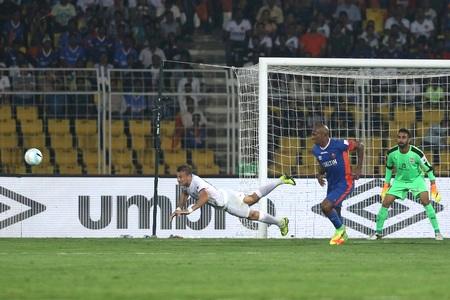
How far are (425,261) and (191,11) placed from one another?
1728 centimetres

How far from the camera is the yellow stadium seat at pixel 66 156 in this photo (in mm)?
29047

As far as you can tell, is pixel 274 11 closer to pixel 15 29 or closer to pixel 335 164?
pixel 15 29

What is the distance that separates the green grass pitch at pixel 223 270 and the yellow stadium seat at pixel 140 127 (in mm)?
7375

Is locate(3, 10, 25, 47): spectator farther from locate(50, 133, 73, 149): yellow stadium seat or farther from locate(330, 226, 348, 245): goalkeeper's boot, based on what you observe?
locate(330, 226, 348, 245): goalkeeper's boot

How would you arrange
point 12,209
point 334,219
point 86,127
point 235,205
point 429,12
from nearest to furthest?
point 334,219 → point 235,205 → point 12,209 → point 86,127 → point 429,12

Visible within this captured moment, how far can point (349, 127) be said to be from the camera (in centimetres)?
2688

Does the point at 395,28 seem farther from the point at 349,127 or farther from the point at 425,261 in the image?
the point at 425,261

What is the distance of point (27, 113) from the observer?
94.5 ft

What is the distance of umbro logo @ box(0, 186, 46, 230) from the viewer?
25828 mm

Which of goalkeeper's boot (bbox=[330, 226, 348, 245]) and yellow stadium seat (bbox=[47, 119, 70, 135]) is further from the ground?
yellow stadium seat (bbox=[47, 119, 70, 135])

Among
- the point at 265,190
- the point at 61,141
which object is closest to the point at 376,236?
the point at 265,190

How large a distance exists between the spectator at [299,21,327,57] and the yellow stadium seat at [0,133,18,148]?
793 centimetres

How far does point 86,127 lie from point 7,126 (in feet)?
5.82

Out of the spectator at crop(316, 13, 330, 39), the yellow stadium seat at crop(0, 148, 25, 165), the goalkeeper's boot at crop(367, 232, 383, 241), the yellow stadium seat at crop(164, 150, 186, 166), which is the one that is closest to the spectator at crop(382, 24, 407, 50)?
the spectator at crop(316, 13, 330, 39)
